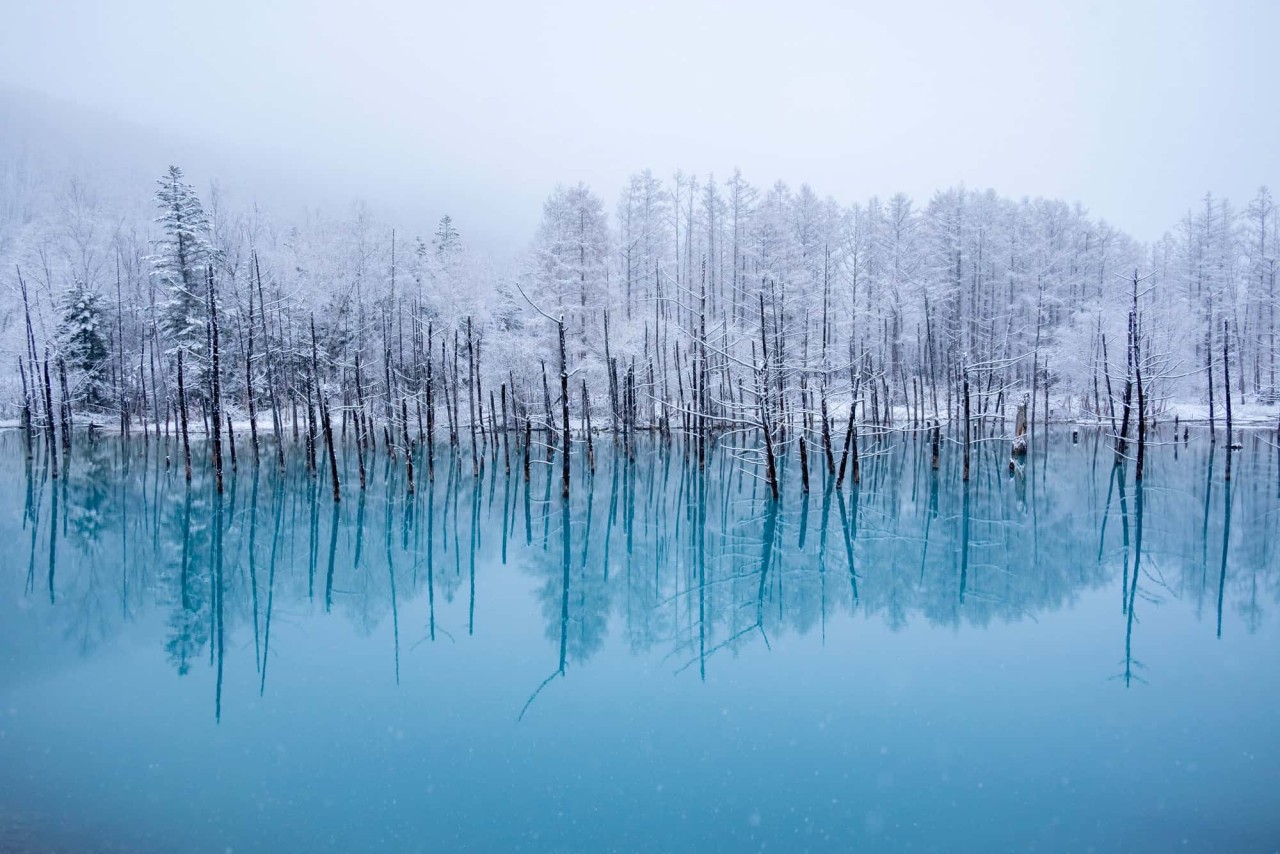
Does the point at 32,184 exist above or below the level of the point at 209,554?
above

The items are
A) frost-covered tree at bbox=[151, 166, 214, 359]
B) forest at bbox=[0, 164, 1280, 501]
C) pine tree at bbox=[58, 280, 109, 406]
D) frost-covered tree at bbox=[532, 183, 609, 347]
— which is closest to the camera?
frost-covered tree at bbox=[532, 183, 609, 347]

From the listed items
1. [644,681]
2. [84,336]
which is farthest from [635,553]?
[84,336]

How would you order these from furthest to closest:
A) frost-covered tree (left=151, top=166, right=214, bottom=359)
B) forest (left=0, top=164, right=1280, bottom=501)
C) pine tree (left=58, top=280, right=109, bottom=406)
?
1. pine tree (left=58, top=280, right=109, bottom=406)
2. frost-covered tree (left=151, top=166, right=214, bottom=359)
3. forest (left=0, top=164, right=1280, bottom=501)

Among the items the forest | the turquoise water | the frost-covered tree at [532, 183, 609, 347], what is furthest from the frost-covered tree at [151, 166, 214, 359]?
the turquoise water

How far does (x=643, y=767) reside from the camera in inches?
279

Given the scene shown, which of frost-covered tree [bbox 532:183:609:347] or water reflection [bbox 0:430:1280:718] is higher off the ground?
frost-covered tree [bbox 532:183:609:347]

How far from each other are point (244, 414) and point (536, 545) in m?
34.1

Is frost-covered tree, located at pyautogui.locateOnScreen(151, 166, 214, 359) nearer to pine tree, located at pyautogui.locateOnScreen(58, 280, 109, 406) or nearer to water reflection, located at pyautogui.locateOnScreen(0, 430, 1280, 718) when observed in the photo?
pine tree, located at pyautogui.locateOnScreen(58, 280, 109, 406)

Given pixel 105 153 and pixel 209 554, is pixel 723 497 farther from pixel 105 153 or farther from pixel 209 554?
pixel 105 153

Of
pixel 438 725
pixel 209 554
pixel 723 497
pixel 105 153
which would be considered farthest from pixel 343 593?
pixel 105 153

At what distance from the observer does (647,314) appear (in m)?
42.8

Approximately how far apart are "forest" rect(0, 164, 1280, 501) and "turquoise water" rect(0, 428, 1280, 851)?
17.5 meters

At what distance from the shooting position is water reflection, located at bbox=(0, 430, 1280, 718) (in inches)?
456

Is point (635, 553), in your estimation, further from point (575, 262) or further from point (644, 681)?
point (575, 262)
